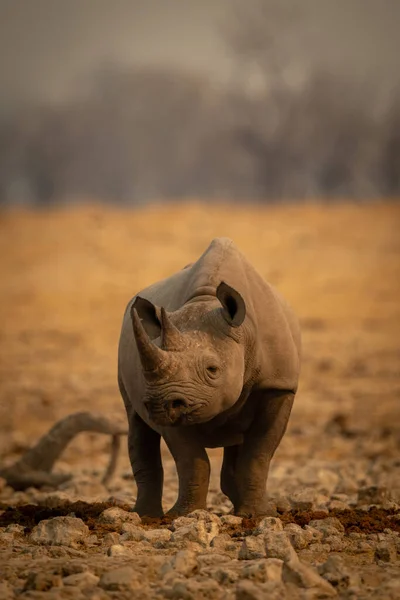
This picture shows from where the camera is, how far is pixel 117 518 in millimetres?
7039

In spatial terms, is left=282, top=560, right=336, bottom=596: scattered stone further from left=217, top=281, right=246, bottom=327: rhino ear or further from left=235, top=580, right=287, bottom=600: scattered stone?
left=217, top=281, right=246, bottom=327: rhino ear

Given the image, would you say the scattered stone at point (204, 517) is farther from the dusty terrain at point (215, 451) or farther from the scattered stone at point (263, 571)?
the scattered stone at point (263, 571)

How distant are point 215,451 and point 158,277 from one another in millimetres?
16422

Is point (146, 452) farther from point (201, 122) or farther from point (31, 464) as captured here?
point (201, 122)

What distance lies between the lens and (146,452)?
Answer: 8.02 m

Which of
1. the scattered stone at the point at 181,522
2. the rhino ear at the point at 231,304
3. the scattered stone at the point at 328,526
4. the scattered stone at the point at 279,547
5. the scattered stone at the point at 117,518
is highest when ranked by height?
the rhino ear at the point at 231,304

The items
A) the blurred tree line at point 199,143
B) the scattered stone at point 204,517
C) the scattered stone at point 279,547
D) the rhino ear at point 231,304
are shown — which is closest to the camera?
the scattered stone at point 279,547

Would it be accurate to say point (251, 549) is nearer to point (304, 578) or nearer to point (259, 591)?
point (304, 578)

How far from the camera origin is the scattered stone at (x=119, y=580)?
17.1ft

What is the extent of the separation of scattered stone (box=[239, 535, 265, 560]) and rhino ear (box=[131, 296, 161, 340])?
1508mm

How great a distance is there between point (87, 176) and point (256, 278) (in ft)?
192

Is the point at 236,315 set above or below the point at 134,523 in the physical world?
above

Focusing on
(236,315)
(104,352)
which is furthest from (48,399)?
(236,315)

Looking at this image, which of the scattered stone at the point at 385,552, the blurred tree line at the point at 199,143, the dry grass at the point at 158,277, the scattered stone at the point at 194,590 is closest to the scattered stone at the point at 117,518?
the scattered stone at the point at 385,552
